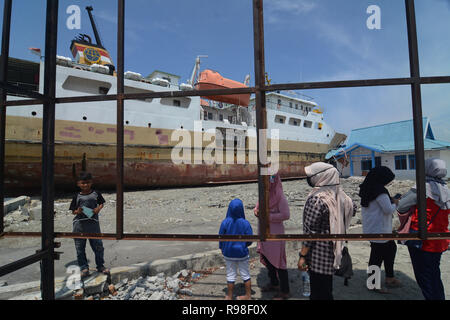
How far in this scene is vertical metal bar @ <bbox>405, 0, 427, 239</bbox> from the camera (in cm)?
146

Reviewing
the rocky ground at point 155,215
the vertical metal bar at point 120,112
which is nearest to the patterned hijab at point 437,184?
the vertical metal bar at point 120,112

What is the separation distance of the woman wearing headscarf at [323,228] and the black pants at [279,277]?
55cm

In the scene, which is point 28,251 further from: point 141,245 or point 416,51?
point 416,51

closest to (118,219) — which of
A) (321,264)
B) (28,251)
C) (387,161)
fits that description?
(321,264)

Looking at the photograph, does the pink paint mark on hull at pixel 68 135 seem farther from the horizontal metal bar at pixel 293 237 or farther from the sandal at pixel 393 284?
the sandal at pixel 393 284

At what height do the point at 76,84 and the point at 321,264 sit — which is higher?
the point at 76,84

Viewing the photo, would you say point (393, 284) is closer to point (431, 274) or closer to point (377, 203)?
point (431, 274)

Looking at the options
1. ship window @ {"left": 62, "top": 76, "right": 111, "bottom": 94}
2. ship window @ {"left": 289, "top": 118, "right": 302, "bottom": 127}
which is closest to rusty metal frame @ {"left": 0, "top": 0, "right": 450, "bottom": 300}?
ship window @ {"left": 62, "top": 76, "right": 111, "bottom": 94}

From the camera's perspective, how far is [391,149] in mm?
15516

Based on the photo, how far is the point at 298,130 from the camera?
57.3 ft

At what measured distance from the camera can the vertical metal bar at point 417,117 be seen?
57.6 inches

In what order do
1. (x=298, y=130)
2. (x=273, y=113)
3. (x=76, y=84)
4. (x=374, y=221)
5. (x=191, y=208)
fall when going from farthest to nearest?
(x=298, y=130), (x=273, y=113), (x=76, y=84), (x=191, y=208), (x=374, y=221)

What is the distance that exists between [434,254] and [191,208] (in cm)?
603

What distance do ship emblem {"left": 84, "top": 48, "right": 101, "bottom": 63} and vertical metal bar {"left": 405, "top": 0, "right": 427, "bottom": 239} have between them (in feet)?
44.7
